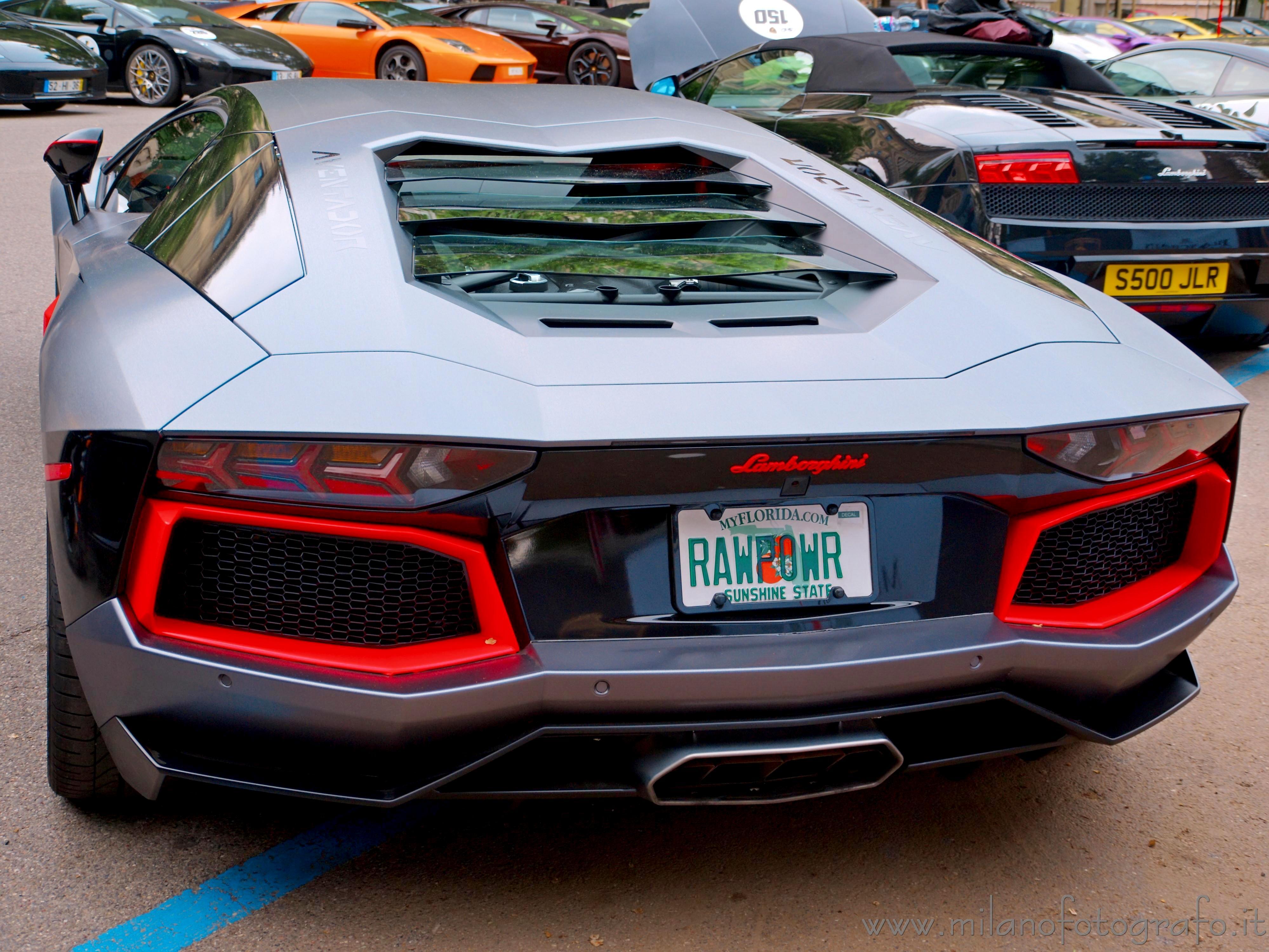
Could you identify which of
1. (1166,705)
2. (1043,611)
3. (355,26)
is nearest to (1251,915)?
(1166,705)

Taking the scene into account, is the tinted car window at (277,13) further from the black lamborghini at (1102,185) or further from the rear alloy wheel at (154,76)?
the black lamborghini at (1102,185)

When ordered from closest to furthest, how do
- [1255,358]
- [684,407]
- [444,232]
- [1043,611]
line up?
[684,407] < [1043,611] < [444,232] < [1255,358]

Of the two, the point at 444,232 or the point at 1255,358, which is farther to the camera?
the point at 1255,358

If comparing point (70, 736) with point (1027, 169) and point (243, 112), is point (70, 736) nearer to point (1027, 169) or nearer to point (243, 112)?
point (243, 112)

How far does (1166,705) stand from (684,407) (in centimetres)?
112

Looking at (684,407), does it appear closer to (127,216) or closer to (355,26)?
(127,216)

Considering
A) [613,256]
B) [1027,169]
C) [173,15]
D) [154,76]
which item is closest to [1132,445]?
[613,256]

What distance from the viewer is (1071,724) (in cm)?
201

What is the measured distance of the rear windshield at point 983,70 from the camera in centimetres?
634

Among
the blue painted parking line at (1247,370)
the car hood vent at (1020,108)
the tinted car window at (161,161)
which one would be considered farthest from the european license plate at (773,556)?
the blue painted parking line at (1247,370)

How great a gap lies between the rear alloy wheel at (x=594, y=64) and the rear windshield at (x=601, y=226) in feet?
43.5

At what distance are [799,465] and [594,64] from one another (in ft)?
48.7

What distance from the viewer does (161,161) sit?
3.58 metres

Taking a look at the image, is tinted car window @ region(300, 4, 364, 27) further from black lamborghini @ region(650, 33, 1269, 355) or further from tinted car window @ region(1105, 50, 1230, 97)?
black lamborghini @ region(650, 33, 1269, 355)
